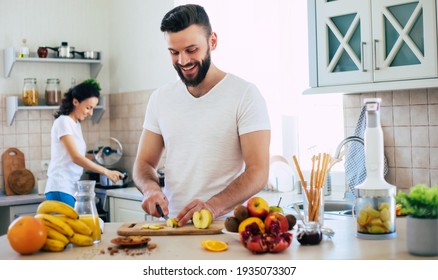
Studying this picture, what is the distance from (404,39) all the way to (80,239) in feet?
5.87

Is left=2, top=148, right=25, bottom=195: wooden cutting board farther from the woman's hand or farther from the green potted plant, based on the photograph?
the green potted plant

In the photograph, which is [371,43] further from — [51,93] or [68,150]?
[51,93]

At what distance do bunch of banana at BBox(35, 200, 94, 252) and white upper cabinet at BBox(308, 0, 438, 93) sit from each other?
167 centimetres

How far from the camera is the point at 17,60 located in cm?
468

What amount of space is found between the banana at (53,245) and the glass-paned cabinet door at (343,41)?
178 cm

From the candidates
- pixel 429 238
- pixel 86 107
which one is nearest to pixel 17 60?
pixel 86 107

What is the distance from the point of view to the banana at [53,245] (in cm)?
178

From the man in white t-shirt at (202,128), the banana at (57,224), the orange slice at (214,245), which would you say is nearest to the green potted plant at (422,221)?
the orange slice at (214,245)

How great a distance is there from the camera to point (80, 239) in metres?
1.83

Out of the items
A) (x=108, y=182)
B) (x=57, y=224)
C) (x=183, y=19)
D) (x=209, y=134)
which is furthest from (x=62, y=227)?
(x=108, y=182)

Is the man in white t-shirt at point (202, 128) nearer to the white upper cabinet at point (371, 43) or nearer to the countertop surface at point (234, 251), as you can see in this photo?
the countertop surface at point (234, 251)

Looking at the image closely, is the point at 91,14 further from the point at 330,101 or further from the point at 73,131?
the point at 330,101

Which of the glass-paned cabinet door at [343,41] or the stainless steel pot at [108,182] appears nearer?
the glass-paned cabinet door at [343,41]

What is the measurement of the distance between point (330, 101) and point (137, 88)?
185 centimetres
